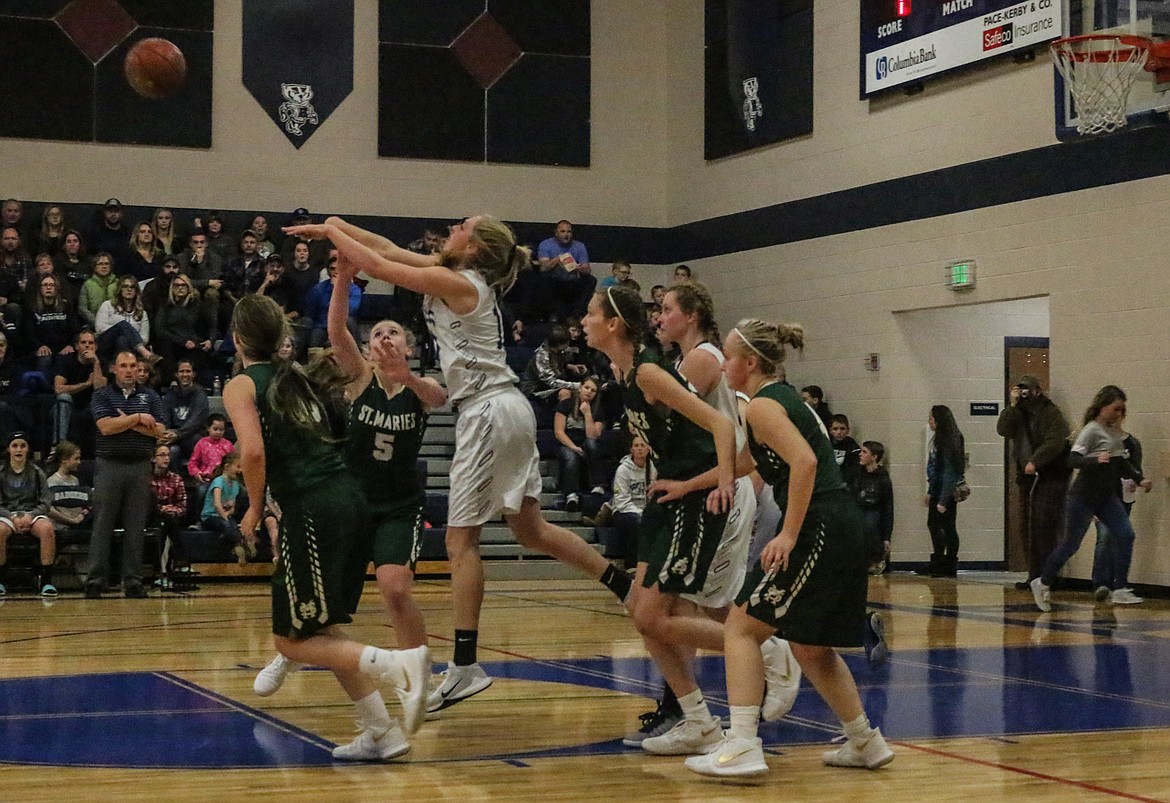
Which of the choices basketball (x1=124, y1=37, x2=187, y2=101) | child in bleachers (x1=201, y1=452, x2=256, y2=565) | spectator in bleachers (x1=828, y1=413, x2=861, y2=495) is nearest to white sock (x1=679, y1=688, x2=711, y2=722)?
child in bleachers (x1=201, y1=452, x2=256, y2=565)

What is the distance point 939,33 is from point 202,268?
26.0 ft

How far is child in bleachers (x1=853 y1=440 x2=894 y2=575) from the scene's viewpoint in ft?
52.2

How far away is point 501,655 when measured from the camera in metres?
8.46

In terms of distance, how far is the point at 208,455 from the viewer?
14.2m

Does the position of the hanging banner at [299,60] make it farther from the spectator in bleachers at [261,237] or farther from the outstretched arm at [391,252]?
the outstretched arm at [391,252]

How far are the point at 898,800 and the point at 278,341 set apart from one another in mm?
2554

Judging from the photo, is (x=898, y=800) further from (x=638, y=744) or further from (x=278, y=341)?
(x=278, y=341)

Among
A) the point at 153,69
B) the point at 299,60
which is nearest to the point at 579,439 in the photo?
the point at 153,69

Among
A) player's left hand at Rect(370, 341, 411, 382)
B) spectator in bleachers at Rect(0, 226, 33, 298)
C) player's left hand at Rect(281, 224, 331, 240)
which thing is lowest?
player's left hand at Rect(370, 341, 411, 382)

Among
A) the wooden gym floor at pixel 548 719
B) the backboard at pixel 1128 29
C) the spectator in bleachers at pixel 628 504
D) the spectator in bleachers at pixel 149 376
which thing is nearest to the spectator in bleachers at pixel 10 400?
the spectator in bleachers at pixel 149 376

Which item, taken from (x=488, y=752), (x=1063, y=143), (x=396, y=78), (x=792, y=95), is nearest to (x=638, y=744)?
(x=488, y=752)

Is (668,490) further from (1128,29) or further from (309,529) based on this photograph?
(1128,29)

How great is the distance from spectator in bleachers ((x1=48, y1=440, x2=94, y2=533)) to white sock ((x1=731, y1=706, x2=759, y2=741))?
917cm

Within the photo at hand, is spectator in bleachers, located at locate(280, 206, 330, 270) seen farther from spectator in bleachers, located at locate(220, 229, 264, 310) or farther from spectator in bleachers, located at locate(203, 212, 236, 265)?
spectator in bleachers, located at locate(203, 212, 236, 265)
